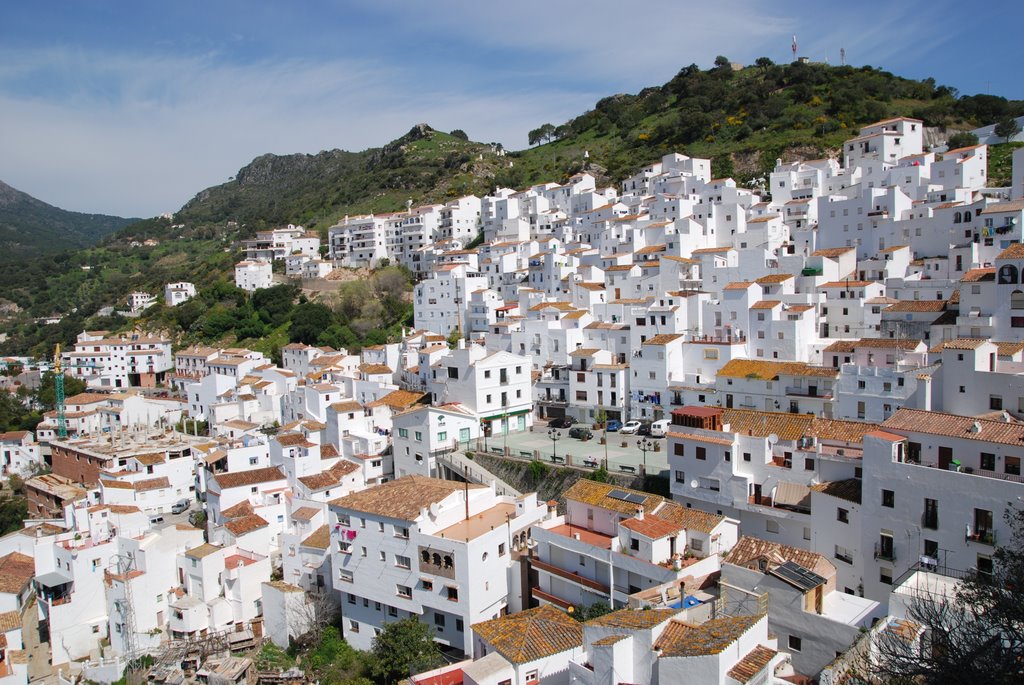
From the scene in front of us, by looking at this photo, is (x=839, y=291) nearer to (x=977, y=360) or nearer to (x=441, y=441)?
(x=977, y=360)

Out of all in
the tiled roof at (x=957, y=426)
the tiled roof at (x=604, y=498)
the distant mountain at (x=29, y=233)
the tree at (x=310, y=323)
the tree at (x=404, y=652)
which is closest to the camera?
the tiled roof at (x=957, y=426)

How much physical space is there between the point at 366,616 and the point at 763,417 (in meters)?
13.9

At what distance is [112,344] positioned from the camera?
63938 millimetres

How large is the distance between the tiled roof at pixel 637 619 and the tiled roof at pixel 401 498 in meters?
8.06

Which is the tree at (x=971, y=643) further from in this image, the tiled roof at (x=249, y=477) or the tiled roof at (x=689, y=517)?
the tiled roof at (x=249, y=477)

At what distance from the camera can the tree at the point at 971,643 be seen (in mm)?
8859

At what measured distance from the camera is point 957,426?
17.5 metres

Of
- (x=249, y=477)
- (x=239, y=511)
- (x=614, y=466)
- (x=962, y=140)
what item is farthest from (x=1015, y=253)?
(x=962, y=140)

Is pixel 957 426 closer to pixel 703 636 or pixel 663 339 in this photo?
pixel 703 636

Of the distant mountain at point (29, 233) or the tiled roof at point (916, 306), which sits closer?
the tiled roof at point (916, 306)

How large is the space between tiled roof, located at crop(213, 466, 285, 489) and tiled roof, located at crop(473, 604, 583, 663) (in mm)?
16571

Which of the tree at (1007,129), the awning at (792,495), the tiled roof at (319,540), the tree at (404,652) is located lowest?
the tree at (404,652)

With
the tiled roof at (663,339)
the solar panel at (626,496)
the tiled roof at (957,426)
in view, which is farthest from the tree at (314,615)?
the tiled roof at (957,426)

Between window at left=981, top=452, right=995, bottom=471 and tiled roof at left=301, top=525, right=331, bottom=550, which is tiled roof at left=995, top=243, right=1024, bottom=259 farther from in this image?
tiled roof at left=301, top=525, right=331, bottom=550
